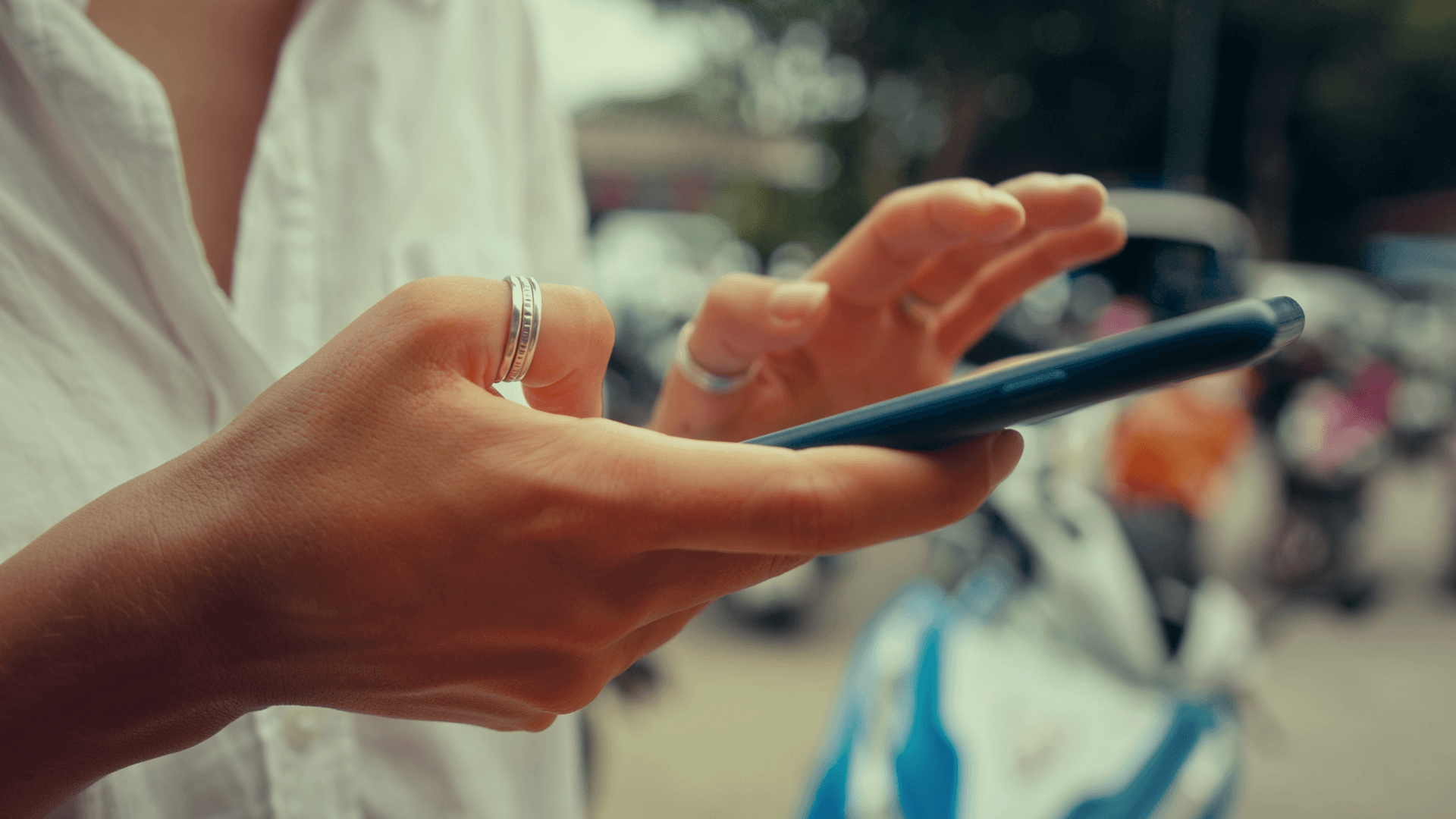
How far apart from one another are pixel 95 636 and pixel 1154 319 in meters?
3.55

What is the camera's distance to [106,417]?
2.67 ft

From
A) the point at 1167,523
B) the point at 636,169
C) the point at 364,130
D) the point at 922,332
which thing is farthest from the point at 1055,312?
the point at 636,169

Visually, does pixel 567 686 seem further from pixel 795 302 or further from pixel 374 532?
pixel 795 302

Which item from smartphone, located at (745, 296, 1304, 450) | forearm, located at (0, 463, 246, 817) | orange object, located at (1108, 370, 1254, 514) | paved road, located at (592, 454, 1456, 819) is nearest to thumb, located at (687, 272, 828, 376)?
smartphone, located at (745, 296, 1304, 450)

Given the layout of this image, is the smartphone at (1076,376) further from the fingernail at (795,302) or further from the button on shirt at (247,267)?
the button on shirt at (247,267)

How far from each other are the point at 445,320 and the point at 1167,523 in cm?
237

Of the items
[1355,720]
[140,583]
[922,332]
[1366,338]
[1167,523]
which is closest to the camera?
[140,583]

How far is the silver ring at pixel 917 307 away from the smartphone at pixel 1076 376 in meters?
0.43

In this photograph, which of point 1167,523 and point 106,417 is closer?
point 106,417

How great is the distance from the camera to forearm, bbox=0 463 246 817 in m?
0.57

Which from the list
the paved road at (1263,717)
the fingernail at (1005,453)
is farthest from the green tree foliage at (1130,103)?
the fingernail at (1005,453)

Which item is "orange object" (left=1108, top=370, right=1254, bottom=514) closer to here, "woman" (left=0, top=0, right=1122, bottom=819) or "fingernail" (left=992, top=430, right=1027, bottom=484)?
"woman" (left=0, top=0, right=1122, bottom=819)

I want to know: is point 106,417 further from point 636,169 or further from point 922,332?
point 636,169

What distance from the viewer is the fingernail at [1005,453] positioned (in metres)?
0.67
